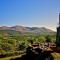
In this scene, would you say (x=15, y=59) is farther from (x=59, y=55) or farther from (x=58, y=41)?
(x=59, y=55)

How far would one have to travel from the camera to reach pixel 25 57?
23.0 metres

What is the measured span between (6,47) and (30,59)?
23.7m

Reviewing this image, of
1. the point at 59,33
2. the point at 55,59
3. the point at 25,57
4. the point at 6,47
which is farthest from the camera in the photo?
the point at 6,47

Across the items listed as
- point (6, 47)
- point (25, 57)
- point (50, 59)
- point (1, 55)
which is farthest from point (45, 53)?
point (6, 47)

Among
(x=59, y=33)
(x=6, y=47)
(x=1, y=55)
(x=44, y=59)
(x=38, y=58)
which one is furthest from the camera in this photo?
(x=6, y=47)

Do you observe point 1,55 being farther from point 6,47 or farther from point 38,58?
point 6,47

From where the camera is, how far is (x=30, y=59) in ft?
69.7

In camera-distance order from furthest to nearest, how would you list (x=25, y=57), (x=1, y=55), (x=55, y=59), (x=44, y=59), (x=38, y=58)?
1. (x=1, y=55)
2. (x=25, y=57)
3. (x=38, y=58)
4. (x=44, y=59)
5. (x=55, y=59)

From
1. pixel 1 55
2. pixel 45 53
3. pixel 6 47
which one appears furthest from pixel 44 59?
pixel 6 47

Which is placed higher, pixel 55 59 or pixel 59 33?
pixel 59 33

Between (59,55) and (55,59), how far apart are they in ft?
1.27

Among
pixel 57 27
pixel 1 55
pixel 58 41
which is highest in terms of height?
pixel 57 27

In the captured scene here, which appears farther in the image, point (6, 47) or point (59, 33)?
point (6, 47)

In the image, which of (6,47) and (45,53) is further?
(6,47)
